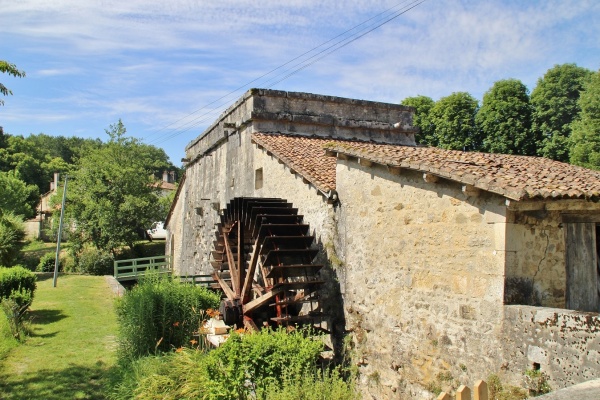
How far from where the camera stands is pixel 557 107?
22.0 m

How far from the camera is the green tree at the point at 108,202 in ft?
92.7

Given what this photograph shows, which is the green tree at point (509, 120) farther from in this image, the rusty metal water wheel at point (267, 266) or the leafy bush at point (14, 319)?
the leafy bush at point (14, 319)

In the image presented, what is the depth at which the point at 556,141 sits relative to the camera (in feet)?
70.8

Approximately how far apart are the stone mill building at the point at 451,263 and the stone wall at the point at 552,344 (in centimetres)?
1

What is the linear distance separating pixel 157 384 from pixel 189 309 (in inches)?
100

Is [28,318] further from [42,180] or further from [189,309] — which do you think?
[42,180]

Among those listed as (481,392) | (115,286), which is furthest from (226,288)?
(115,286)

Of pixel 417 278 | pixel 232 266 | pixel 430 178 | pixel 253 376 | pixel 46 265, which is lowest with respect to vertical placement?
pixel 46 265

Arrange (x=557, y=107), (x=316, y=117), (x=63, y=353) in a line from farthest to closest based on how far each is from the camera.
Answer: (x=557, y=107), (x=316, y=117), (x=63, y=353)

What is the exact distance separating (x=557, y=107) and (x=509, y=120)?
2.14 metres

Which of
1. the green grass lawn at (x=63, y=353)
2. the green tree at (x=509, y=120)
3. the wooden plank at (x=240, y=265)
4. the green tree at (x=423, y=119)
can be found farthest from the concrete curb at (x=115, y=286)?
the green tree at (x=509, y=120)

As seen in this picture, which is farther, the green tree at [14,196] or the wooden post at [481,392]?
the green tree at [14,196]

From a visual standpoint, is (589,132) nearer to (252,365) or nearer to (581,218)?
(581,218)

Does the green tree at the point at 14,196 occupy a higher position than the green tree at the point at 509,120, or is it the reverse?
the green tree at the point at 509,120
